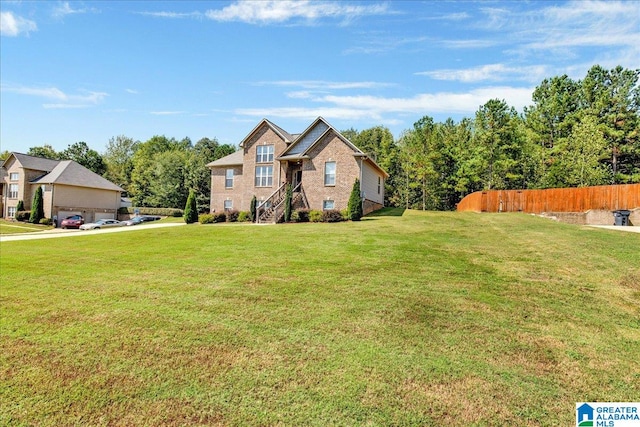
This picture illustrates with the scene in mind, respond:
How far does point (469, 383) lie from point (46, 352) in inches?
230

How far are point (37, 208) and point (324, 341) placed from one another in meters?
46.7

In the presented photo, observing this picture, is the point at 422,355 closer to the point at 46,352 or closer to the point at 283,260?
the point at 46,352

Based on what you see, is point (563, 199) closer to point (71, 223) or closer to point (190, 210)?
point (190, 210)

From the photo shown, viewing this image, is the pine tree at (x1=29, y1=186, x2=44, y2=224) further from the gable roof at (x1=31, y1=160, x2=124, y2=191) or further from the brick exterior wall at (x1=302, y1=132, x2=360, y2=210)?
the brick exterior wall at (x1=302, y1=132, x2=360, y2=210)

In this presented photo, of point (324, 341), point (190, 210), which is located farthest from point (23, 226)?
point (324, 341)

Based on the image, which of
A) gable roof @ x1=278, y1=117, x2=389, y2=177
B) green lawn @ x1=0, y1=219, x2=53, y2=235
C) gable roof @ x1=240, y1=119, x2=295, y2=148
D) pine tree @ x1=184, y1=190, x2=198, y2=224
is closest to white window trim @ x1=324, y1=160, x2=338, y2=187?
gable roof @ x1=278, y1=117, x2=389, y2=177

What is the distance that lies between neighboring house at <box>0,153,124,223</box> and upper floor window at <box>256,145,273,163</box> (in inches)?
1054

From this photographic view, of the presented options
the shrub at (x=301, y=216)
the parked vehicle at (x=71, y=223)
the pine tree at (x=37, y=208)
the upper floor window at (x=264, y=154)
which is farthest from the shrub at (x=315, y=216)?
the pine tree at (x=37, y=208)

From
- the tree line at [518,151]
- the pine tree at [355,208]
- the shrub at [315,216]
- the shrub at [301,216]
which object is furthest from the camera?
the tree line at [518,151]

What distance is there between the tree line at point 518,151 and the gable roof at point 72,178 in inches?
417

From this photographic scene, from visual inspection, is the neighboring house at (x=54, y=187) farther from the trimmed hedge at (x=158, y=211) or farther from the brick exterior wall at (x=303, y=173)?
the brick exterior wall at (x=303, y=173)

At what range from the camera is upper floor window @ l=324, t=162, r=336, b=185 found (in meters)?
26.2

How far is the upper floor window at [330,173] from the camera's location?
86.0ft

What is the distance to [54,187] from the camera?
1574 inches
